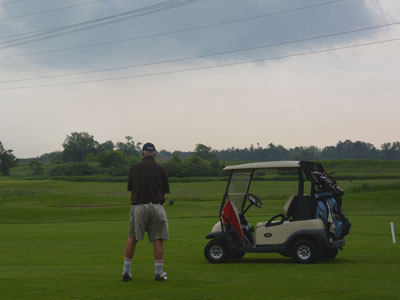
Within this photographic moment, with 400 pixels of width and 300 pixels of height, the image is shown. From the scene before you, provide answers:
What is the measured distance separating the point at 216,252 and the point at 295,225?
1.78 meters

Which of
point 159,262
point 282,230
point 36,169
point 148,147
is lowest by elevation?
point 159,262

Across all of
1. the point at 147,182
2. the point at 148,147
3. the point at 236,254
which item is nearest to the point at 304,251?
the point at 236,254

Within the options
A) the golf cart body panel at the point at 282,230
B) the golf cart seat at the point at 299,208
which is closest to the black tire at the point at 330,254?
the golf cart body panel at the point at 282,230

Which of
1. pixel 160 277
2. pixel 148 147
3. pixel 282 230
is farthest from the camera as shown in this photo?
pixel 282 230

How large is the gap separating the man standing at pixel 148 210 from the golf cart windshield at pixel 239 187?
307 cm

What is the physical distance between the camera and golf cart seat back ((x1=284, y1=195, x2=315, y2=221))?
11945mm

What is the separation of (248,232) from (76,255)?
16.1ft

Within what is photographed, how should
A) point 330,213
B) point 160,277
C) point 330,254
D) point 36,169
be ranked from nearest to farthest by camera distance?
point 160,277 → point 330,213 → point 330,254 → point 36,169

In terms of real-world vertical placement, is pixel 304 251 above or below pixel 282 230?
below

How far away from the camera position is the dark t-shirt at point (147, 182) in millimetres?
9695

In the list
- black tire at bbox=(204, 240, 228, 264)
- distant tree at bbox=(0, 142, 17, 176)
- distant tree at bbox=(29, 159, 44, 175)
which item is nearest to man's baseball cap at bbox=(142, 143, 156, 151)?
black tire at bbox=(204, 240, 228, 264)

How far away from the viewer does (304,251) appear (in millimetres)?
11828

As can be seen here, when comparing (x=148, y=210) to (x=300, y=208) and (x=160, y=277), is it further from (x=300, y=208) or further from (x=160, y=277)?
(x=300, y=208)

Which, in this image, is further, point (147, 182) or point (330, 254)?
point (330, 254)
